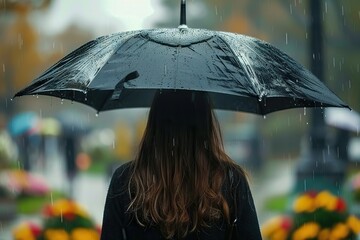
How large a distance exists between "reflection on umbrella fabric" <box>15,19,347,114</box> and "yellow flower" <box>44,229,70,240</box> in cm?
342

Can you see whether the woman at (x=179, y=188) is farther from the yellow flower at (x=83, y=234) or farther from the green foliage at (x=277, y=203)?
the green foliage at (x=277, y=203)

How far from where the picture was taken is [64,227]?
24.0 feet

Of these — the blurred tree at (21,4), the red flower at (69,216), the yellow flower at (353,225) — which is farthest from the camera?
the blurred tree at (21,4)

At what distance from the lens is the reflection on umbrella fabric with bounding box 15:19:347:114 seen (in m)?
3.58

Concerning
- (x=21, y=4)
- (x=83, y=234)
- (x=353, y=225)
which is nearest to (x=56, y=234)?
(x=83, y=234)

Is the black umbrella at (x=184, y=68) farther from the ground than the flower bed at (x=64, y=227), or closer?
farther from the ground

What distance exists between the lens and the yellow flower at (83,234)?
7.28 metres

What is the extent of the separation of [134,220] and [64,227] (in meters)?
3.96

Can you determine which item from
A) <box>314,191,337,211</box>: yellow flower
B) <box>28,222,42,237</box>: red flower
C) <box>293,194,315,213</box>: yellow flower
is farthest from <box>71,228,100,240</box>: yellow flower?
<box>314,191,337,211</box>: yellow flower

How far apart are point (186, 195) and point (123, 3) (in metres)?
31.2

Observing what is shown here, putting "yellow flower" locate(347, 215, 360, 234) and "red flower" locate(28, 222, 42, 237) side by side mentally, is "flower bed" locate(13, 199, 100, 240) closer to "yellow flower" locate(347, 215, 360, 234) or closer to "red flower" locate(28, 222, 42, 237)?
"red flower" locate(28, 222, 42, 237)

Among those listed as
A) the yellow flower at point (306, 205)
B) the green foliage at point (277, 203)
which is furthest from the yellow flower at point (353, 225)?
the green foliage at point (277, 203)

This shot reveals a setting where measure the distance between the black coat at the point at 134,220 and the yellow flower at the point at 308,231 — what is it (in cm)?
385

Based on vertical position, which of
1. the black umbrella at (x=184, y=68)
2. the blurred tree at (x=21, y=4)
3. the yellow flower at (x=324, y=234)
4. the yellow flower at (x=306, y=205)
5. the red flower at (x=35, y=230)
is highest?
the blurred tree at (x=21, y=4)
